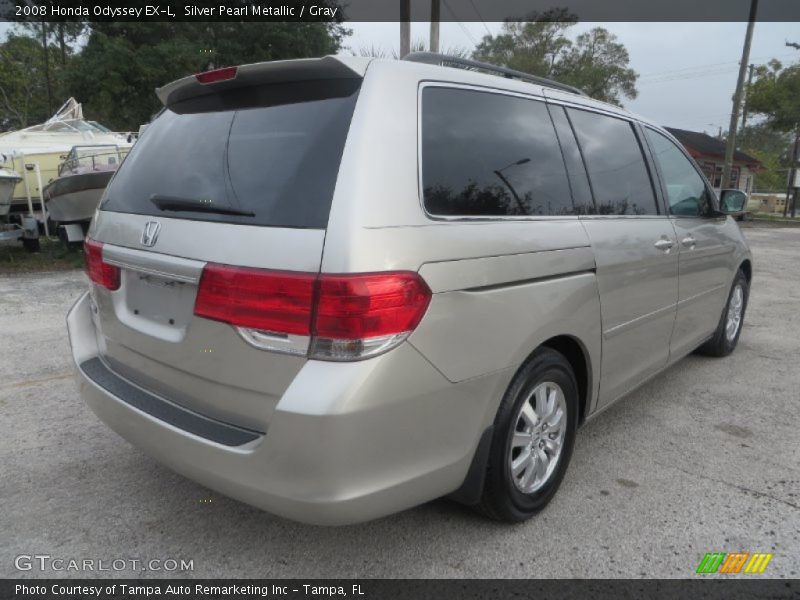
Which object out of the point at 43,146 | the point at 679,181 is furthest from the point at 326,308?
the point at 43,146

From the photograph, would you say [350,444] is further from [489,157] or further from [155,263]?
[489,157]

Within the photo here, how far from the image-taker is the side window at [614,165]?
2895 mm

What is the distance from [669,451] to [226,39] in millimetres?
23260

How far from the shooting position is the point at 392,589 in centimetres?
212

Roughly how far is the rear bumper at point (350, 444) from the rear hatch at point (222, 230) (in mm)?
100

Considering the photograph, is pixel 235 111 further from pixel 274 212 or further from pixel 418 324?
pixel 418 324

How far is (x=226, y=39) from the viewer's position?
22.3 meters

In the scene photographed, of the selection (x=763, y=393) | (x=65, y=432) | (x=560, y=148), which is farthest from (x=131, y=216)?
(x=763, y=393)

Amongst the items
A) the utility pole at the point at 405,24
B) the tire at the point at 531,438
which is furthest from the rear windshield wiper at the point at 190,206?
the utility pole at the point at 405,24

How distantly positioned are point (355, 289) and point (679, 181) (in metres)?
2.95

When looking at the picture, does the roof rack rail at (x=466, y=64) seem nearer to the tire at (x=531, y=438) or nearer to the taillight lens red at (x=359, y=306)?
the taillight lens red at (x=359, y=306)

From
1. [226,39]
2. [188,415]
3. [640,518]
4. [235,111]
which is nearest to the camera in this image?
[188,415]

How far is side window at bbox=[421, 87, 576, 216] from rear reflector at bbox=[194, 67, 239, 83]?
73 centimetres

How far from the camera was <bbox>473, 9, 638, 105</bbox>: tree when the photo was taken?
3444cm
